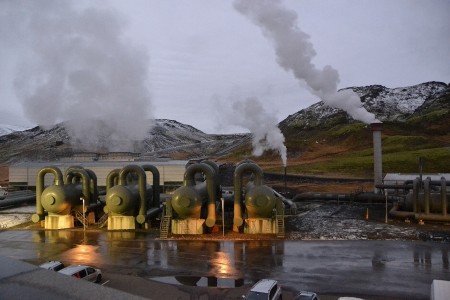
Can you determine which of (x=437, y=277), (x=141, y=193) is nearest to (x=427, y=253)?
(x=437, y=277)

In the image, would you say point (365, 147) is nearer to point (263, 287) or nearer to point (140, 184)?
point (140, 184)

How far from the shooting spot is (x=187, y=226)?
34.3m

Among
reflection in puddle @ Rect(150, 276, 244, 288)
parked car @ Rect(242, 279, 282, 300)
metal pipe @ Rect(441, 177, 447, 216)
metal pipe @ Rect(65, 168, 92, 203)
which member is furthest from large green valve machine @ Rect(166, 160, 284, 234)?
metal pipe @ Rect(441, 177, 447, 216)

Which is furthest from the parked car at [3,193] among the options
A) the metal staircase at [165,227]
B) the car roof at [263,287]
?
the car roof at [263,287]

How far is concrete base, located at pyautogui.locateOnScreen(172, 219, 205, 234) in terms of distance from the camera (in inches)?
1347

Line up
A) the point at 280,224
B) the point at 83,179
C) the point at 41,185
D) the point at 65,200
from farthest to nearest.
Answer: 1. the point at 83,179
2. the point at 41,185
3. the point at 65,200
4. the point at 280,224

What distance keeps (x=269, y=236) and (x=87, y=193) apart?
65.4ft

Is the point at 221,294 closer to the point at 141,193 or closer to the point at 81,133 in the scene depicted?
the point at 141,193

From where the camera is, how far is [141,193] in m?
37.4

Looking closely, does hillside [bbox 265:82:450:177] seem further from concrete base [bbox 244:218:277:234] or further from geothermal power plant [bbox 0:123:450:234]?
concrete base [bbox 244:218:277:234]

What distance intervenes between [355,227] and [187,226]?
1612cm

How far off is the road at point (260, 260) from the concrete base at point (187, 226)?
2.23 meters

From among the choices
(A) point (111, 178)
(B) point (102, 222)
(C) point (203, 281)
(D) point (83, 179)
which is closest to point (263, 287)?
(C) point (203, 281)

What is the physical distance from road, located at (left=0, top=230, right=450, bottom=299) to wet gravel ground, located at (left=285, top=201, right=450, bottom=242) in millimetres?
2256
